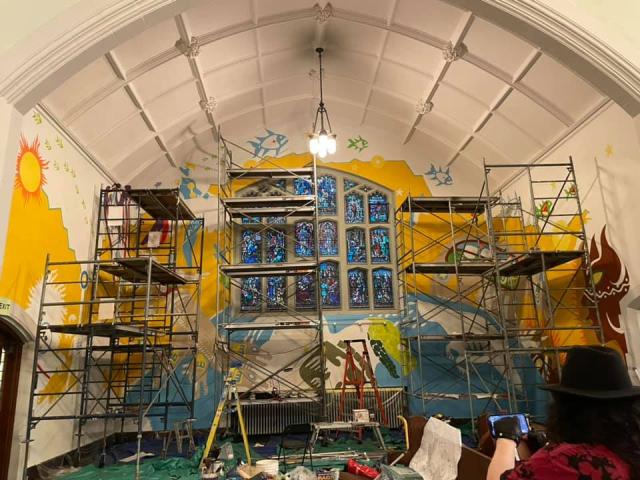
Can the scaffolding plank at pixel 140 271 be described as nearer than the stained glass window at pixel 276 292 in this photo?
Yes

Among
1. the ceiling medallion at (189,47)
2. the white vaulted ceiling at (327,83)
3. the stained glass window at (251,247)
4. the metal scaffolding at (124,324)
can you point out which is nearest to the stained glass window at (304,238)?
the stained glass window at (251,247)

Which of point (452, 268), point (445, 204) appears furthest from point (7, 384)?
point (445, 204)

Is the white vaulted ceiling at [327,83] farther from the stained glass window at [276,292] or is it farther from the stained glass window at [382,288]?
the stained glass window at [276,292]

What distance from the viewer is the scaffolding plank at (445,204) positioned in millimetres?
8023

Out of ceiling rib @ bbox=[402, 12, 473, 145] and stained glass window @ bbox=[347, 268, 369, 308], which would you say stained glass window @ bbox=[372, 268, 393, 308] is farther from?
ceiling rib @ bbox=[402, 12, 473, 145]

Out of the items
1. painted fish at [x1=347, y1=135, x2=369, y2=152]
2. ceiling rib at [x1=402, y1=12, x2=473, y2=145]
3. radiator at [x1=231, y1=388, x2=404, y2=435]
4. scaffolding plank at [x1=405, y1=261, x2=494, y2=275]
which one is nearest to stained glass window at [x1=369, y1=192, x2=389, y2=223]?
painted fish at [x1=347, y1=135, x2=369, y2=152]

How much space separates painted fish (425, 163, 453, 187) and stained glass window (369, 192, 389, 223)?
0.98m

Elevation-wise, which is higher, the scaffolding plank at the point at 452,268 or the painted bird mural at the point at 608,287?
the scaffolding plank at the point at 452,268

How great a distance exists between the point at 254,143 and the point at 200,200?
58.9 inches

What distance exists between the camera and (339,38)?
24.1 feet

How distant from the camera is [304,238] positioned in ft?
29.0

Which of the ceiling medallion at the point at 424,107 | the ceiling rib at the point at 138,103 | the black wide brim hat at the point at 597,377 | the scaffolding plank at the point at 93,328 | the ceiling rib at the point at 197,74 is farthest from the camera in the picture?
the ceiling medallion at the point at 424,107

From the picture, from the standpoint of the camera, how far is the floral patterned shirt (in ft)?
4.10

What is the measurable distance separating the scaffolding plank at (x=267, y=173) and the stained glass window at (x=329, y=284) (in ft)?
5.54
